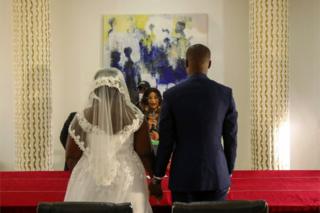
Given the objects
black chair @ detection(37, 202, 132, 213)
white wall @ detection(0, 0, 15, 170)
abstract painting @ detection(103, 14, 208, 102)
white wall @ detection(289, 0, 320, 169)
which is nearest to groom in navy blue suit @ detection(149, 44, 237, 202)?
black chair @ detection(37, 202, 132, 213)

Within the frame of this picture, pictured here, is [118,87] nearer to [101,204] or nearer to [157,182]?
[157,182]

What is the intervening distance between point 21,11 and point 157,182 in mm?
3614

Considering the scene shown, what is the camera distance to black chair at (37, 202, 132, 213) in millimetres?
2322

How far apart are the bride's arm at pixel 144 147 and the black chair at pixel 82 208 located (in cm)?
79

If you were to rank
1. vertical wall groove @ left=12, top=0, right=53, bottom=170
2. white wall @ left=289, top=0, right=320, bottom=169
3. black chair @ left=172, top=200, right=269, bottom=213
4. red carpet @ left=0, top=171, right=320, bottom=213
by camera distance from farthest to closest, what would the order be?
1. white wall @ left=289, top=0, right=320, bottom=169
2. vertical wall groove @ left=12, top=0, right=53, bottom=170
3. red carpet @ left=0, top=171, right=320, bottom=213
4. black chair @ left=172, top=200, right=269, bottom=213

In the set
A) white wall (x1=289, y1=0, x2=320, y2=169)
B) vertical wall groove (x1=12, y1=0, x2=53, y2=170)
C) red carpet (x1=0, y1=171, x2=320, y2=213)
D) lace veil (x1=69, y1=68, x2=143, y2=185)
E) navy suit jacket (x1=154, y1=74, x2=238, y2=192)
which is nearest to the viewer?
navy suit jacket (x1=154, y1=74, x2=238, y2=192)

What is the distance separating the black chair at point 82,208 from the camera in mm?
2322

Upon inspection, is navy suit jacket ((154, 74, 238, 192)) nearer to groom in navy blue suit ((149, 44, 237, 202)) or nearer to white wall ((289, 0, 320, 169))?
groom in navy blue suit ((149, 44, 237, 202))

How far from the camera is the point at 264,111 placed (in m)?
5.76

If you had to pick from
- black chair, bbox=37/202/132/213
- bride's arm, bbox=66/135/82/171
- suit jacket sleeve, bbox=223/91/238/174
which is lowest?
black chair, bbox=37/202/132/213

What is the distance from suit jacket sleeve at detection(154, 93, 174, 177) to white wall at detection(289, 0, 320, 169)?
424 cm

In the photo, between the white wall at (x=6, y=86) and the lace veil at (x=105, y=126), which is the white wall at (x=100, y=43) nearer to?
the white wall at (x=6, y=86)

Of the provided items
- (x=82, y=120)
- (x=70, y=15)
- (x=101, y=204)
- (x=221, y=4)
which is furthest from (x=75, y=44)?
(x=101, y=204)


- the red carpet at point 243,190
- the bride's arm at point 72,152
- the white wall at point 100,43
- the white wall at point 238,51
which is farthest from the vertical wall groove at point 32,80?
the bride's arm at point 72,152
